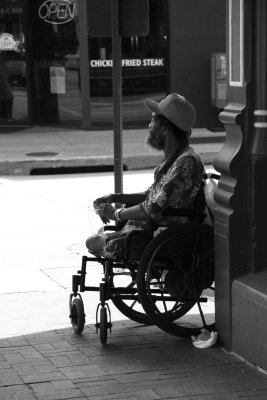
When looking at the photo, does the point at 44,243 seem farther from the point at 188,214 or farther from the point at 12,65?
the point at 12,65

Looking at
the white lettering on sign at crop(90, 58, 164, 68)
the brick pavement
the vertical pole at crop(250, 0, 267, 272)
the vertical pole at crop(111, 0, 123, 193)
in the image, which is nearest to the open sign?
the white lettering on sign at crop(90, 58, 164, 68)

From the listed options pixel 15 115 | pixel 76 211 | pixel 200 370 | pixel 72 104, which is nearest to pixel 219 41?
pixel 72 104

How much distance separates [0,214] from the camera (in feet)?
35.5

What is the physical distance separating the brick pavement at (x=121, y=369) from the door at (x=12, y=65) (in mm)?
12785

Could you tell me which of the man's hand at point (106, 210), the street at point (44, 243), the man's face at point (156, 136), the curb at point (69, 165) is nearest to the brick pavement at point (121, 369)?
the street at point (44, 243)

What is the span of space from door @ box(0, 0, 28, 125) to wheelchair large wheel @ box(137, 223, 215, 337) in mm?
13013

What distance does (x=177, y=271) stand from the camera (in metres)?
5.88

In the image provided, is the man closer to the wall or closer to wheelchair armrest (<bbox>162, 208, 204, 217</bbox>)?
wheelchair armrest (<bbox>162, 208, 204, 217</bbox>)

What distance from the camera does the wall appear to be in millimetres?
17844

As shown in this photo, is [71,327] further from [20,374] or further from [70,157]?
[70,157]

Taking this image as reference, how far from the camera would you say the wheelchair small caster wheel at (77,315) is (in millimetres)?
6000

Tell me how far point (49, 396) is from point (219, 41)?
13.8 meters

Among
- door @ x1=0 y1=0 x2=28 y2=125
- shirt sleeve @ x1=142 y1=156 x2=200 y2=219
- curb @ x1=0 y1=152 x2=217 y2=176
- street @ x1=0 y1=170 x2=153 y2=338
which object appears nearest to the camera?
shirt sleeve @ x1=142 y1=156 x2=200 y2=219

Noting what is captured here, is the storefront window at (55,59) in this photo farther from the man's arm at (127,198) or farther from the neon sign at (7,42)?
the man's arm at (127,198)
